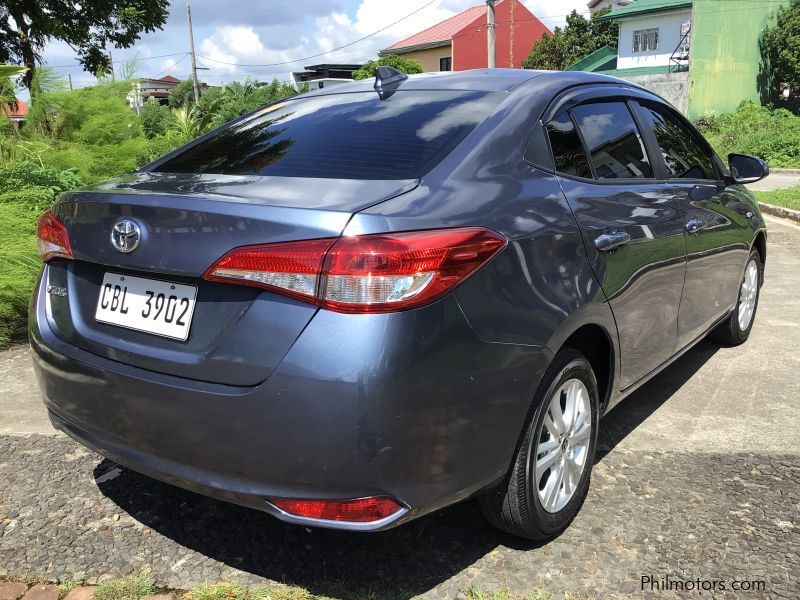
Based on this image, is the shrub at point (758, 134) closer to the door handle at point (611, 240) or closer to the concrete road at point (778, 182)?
the concrete road at point (778, 182)

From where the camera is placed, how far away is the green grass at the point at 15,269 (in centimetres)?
488

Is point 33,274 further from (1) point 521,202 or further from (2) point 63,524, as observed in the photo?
(1) point 521,202

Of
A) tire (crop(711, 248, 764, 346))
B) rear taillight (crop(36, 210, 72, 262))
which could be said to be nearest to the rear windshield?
rear taillight (crop(36, 210, 72, 262))

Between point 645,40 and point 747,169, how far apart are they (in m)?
38.3

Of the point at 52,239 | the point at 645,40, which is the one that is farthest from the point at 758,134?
the point at 52,239

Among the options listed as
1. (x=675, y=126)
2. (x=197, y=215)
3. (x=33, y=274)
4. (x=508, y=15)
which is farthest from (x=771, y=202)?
(x=508, y=15)

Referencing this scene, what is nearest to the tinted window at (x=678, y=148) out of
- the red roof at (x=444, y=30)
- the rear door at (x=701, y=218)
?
the rear door at (x=701, y=218)

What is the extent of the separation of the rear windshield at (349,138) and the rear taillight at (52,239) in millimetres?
474

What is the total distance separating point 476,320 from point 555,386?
1.75 feet

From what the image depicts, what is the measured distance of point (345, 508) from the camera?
1991 millimetres

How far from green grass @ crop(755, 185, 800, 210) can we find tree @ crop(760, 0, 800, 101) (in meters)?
23.1

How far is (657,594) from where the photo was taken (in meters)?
2.32

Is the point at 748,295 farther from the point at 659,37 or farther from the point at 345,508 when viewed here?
the point at 659,37

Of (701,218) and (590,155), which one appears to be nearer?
(590,155)
